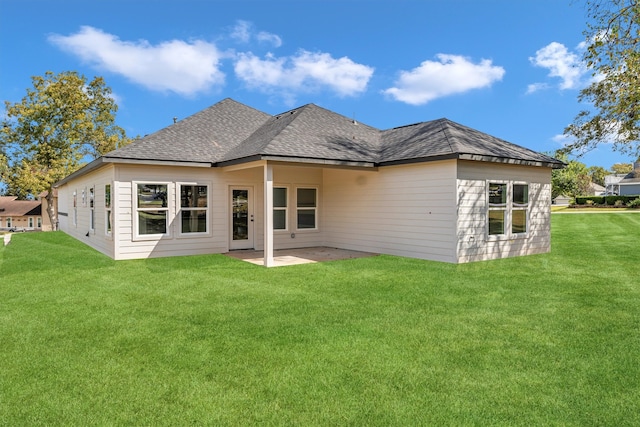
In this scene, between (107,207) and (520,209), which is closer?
(520,209)

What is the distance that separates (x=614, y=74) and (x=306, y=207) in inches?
351

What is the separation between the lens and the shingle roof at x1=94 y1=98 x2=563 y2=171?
31.4ft

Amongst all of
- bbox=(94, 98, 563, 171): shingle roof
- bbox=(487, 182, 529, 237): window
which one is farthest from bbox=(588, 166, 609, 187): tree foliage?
bbox=(487, 182, 529, 237): window

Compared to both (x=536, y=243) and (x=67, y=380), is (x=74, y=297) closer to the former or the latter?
(x=67, y=380)

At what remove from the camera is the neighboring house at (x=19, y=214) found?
176ft

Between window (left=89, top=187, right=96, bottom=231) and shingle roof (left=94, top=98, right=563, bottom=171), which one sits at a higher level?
shingle roof (left=94, top=98, right=563, bottom=171)

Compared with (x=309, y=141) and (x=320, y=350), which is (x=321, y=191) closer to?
(x=309, y=141)

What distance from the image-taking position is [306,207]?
1258 centimetres

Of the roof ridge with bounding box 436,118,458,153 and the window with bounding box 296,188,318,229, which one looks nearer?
the roof ridge with bounding box 436,118,458,153

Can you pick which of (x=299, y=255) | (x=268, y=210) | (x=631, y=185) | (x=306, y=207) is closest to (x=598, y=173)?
(x=631, y=185)

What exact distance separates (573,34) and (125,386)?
1277 centimetres

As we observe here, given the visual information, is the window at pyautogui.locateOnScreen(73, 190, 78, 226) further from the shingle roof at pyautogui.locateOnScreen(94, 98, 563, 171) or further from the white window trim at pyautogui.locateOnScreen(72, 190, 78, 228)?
the shingle roof at pyautogui.locateOnScreen(94, 98, 563, 171)

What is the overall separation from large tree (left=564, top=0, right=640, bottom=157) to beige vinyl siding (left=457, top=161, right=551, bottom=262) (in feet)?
6.97

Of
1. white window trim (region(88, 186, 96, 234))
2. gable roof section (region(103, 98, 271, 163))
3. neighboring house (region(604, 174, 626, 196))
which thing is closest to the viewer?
gable roof section (region(103, 98, 271, 163))
